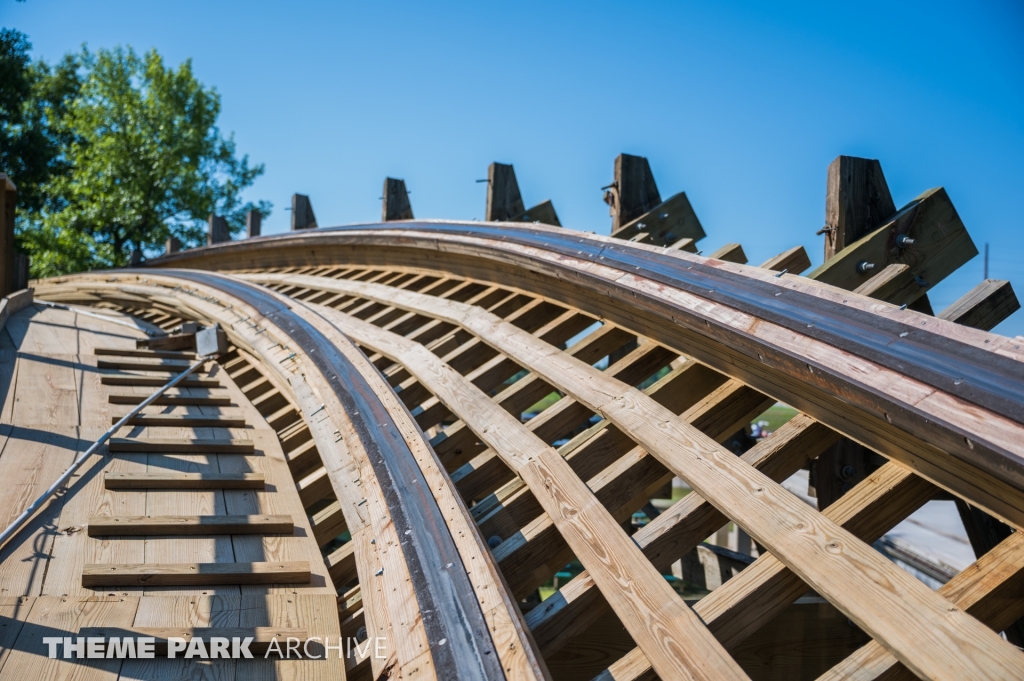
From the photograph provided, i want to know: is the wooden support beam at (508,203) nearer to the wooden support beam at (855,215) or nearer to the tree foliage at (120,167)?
the wooden support beam at (855,215)

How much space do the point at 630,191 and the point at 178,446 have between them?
8.91 feet

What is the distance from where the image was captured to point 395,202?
687cm

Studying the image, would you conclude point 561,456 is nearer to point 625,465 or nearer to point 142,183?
point 625,465

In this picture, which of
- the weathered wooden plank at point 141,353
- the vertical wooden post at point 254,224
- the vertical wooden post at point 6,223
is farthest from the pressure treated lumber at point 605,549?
the vertical wooden post at point 254,224

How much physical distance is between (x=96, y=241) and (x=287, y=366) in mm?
22101

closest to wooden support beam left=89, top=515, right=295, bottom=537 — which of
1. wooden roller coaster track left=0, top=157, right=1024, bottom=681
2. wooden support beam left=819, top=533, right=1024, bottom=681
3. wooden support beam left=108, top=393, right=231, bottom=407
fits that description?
wooden roller coaster track left=0, top=157, right=1024, bottom=681

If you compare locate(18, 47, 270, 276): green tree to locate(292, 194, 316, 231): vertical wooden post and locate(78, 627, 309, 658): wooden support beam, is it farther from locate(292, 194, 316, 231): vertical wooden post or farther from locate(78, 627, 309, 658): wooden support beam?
locate(78, 627, 309, 658): wooden support beam

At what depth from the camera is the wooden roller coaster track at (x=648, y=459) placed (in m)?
1.65

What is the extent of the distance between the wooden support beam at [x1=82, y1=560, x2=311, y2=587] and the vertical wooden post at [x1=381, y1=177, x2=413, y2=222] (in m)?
4.70

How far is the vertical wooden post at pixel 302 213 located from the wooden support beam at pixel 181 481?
6120 mm

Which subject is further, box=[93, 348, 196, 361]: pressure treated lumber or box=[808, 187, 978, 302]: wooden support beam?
A: box=[93, 348, 196, 361]: pressure treated lumber

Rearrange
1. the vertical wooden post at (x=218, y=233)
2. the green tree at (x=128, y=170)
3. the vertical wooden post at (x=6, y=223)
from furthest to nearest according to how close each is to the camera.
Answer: the green tree at (x=128, y=170)
the vertical wooden post at (x=218, y=233)
the vertical wooden post at (x=6, y=223)

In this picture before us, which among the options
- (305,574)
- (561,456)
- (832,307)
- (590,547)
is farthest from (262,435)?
(832,307)

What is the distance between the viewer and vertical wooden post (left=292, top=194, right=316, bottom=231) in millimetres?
8906
